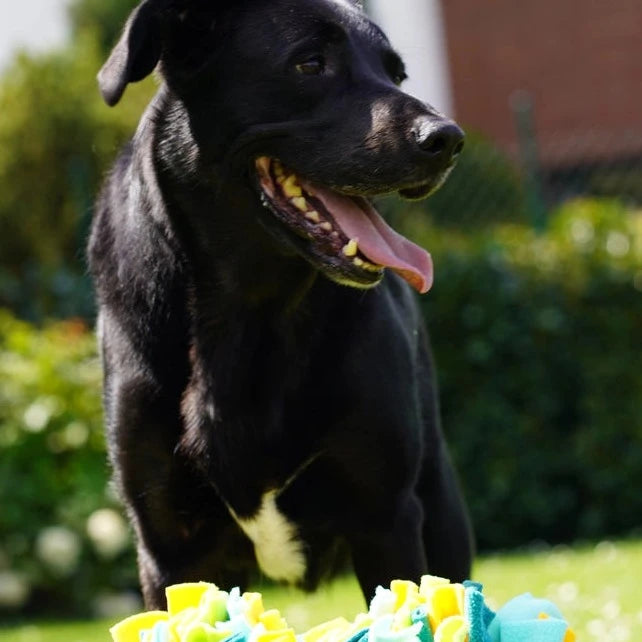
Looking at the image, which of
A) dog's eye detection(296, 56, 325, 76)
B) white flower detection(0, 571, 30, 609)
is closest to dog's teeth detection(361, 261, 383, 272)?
dog's eye detection(296, 56, 325, 76)

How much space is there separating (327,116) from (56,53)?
877cm

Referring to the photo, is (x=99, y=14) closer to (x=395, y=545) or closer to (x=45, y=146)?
(x=45, y=146)

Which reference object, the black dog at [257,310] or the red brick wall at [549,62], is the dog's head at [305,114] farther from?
the red brick wall at [549,62]

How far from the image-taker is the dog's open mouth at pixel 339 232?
9.69ft

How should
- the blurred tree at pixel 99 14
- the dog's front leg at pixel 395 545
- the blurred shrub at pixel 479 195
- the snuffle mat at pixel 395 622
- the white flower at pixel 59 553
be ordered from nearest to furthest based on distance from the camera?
the snuffle mat at pixel 395 622
the dog's front leg at pixel 395 545
the white flower at pixel 59 553
the blurred shrub at pixel 479 195
the blurred tree at pixel 99 14

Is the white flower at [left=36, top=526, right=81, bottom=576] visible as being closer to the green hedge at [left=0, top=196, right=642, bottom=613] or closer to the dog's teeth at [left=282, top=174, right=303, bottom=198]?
the green hedge at [left=0, top=196, right=642, bottom=613]

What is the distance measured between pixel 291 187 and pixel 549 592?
3.06 metres

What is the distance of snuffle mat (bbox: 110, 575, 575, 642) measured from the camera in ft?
7.78

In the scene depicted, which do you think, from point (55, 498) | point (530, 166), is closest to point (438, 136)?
point (55, 498)

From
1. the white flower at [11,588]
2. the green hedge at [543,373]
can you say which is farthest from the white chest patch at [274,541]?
the green hedge at [543,373]

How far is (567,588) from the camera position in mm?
5684

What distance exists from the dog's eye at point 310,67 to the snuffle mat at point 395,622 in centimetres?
111

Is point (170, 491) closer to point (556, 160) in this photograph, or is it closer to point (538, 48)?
point (556, 160)

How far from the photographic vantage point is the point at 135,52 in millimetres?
3053
